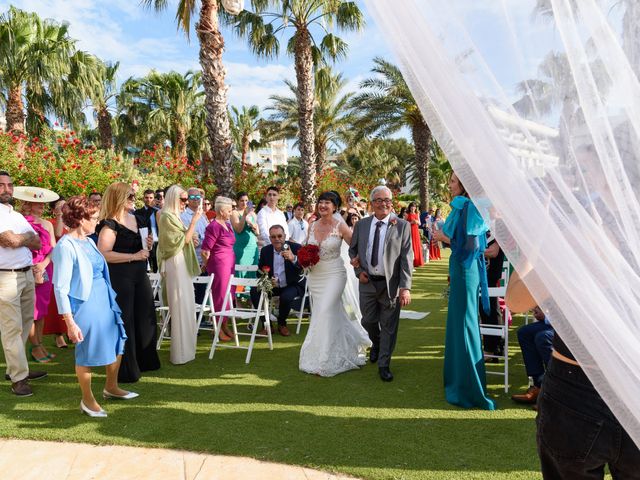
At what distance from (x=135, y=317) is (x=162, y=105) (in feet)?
88.4

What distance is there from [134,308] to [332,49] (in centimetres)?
1398

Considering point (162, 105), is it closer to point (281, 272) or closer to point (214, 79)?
point (214, 79)

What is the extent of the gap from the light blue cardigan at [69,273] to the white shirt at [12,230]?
3.88ft

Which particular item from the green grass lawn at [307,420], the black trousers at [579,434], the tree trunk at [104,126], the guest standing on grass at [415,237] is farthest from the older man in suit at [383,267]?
the tree trunk at [104,126]

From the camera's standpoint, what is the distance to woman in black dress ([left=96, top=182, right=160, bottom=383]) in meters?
5.25

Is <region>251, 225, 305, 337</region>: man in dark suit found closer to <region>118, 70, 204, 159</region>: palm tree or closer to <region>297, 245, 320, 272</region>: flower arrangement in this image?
<region>297, 245, 320, 272</region>: flower arrangement

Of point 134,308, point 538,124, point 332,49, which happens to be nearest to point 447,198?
point 332,49

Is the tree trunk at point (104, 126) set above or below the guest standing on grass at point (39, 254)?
above

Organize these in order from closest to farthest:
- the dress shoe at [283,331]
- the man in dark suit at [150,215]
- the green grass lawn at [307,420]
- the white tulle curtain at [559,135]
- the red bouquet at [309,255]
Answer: the white tulle curtain at [559,135] < the green grass lawn at [307,420] < the red bouquet at [309,255] < the dress shoe at [283,331] < the man in dark suit at [150,215]

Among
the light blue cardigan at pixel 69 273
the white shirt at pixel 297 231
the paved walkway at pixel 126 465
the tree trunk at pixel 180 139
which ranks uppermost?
the tree trunk at pixel 180 139

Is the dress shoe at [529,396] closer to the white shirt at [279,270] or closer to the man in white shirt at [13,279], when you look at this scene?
the white shirt at [279,270]

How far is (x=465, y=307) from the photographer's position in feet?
15.3

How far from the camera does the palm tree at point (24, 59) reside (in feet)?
54.2

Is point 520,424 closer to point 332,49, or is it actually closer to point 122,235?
point 122,235
